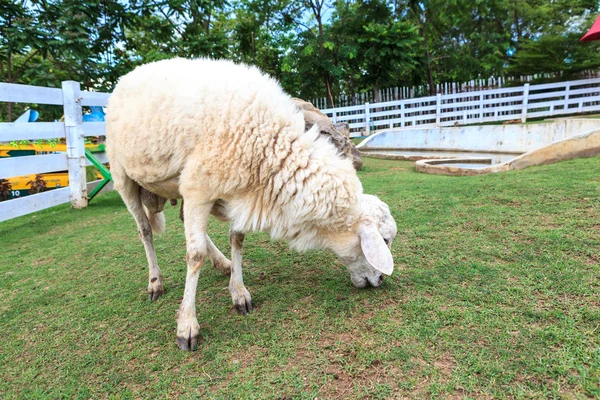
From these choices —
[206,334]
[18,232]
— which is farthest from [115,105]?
[18,232]

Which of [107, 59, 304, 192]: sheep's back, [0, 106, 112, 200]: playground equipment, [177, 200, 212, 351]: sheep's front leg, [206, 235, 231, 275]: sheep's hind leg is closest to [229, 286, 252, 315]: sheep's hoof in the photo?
[177, 200, 212, 351]: sheep's front leg

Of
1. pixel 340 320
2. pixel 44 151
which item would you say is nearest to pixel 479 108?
pixel 44 151

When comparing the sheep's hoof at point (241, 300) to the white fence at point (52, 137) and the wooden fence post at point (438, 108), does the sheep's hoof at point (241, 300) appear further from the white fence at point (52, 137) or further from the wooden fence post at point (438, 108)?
the wooden fence post at point (438, 108)

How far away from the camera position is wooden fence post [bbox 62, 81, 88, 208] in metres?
5.68

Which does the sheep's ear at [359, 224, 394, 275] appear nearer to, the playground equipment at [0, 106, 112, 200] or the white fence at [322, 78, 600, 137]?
the playground equipment at [0, 106, 112, 200]

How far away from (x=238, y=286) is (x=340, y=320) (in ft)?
2.40

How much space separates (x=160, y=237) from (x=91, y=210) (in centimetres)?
231

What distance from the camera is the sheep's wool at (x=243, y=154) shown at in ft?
7.14

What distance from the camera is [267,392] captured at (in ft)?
5.59

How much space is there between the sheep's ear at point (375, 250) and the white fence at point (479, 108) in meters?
13.8

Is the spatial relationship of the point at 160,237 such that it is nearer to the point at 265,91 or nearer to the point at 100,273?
the point at 100,273

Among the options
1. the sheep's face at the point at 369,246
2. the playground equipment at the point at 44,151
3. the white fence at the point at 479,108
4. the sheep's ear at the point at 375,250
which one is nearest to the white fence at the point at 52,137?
the playground equipment at the point at 44,151

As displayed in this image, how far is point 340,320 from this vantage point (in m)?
2.22

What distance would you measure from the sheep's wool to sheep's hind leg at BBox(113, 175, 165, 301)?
1.63 feet
